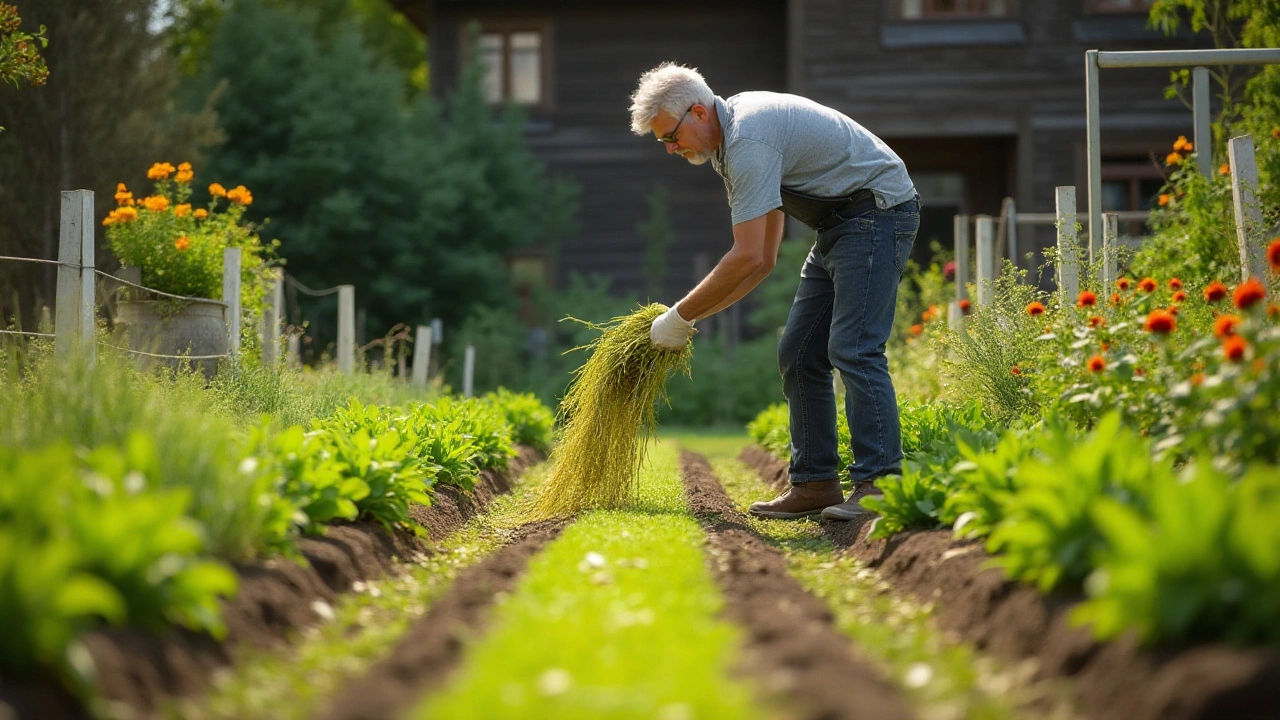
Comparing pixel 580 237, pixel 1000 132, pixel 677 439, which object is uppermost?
pixel 1000 132

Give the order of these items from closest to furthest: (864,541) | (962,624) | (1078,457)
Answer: (1078,457) → (962,624) → (864,541)

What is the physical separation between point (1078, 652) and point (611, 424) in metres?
3.30

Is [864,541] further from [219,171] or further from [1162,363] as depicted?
[219,171]

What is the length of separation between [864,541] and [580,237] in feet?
45.5

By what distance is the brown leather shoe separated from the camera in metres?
5.66

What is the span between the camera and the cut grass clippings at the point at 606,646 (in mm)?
2342

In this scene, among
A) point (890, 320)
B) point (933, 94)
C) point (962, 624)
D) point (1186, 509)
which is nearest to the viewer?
point (1186, 509)

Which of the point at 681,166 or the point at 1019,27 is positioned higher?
the point at 1019,27

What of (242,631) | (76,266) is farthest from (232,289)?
(242,631)

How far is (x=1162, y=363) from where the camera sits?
4.03 meters

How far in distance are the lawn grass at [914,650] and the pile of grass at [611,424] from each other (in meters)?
1.01

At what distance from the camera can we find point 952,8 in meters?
16.4

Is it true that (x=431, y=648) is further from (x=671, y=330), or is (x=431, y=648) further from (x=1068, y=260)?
(x=1068, y=260)

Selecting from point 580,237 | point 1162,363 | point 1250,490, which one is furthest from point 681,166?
point 1250,490
